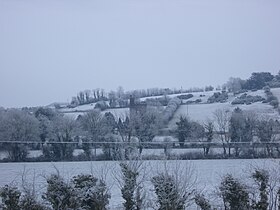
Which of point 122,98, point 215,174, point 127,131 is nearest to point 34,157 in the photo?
point 127,131

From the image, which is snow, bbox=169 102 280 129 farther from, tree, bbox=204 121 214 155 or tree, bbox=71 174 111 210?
tree, bbox=71 174 111 210

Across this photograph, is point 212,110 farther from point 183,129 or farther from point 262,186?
point 262,186

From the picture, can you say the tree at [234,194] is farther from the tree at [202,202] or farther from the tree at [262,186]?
the tree at [202,202]

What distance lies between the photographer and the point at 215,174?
21.5 m

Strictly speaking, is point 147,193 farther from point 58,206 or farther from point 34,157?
point 34,157

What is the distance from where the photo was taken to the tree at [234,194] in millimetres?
16766

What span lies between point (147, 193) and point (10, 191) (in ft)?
15.9

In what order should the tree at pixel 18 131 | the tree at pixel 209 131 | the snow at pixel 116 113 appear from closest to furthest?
the tree at pixel 18 131 < the tree at pixel 209 131 < the snow at pixel 116 113

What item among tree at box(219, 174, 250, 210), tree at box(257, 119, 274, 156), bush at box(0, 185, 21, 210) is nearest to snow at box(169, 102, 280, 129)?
tree at box(257, 119, 274, 156)

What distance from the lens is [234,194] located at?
16812mm

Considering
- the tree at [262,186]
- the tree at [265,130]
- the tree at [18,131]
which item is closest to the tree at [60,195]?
the tree at [262,186]

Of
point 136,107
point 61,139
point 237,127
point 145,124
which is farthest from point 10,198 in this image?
point 136,107

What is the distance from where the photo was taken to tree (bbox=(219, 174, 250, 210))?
1677cm

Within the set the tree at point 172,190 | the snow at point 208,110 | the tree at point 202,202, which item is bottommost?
the tree at point 202,202
